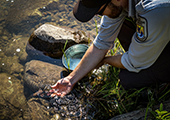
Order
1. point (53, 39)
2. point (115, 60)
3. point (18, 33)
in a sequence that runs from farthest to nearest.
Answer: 1. point (18, 33)
2. point (53, 39)
3. point (115, 60)

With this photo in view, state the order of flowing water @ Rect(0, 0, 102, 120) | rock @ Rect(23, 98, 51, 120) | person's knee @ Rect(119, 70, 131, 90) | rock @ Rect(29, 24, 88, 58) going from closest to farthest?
person's knee @ Rect(119, 70, 131, 90)
rock @ Rect(23, 98, 51, 120)
flowing water @ Rect(0, 0, 102, 120)
rock @ Rect(29, 24, 88, 58)

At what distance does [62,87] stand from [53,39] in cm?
109

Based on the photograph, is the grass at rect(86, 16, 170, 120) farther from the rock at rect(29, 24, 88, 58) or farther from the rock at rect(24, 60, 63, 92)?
the rock at rect(29, 24, 88, 58)

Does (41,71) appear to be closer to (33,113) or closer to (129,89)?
(33,113)

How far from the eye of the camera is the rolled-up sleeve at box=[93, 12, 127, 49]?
185cm

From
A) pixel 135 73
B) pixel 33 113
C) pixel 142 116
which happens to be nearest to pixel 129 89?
pixel 135 73

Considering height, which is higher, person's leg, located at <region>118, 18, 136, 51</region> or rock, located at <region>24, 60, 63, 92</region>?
person's leg, located at <region>118, 18, 136, 51</region>

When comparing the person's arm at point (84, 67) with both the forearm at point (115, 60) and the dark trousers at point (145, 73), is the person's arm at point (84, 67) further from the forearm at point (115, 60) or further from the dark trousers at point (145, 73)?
the dark trousers at point (145, 73)

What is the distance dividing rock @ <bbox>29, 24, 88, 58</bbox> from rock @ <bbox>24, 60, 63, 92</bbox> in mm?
316

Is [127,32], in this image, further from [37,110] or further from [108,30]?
[37,110]

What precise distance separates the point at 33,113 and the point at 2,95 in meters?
0.84

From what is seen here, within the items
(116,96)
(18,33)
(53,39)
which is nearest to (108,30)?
(116,96)

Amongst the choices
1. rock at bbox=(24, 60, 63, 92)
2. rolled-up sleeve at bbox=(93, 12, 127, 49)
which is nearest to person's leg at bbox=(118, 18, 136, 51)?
rolled-up sleeve at bbox=(93, 12, 127, 49)

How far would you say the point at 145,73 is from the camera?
197cm
